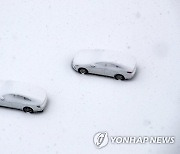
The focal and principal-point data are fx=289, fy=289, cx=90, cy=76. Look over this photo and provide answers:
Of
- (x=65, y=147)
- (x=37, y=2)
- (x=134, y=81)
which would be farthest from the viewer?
(x=37, y=2)

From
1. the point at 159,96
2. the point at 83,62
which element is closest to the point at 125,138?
the point at 159,96

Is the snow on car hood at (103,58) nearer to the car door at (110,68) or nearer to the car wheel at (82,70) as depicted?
the car door at (110,68)

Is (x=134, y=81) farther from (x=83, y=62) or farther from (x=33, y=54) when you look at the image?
(x=33, y=54)

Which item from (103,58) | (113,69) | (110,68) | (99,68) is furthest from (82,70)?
(113,69)

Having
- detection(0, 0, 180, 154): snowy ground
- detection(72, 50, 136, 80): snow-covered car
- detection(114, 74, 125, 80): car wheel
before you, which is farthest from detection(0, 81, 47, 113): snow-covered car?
detection(114, 74, 125, 80): car wheel

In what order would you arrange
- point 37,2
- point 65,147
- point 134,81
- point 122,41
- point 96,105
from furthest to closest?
point 37,2
point 122,41
point 134,81
point 96,105
point 65,147
